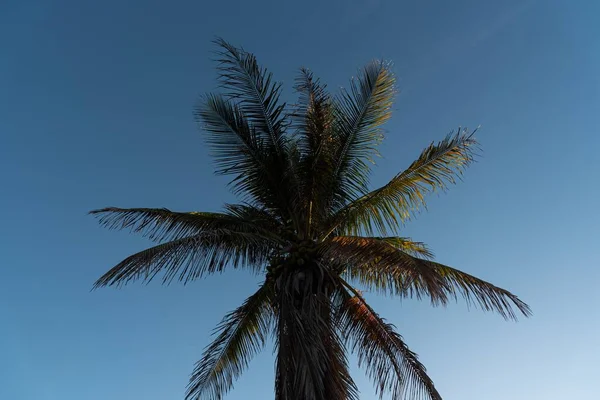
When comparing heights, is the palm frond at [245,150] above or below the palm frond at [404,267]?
above

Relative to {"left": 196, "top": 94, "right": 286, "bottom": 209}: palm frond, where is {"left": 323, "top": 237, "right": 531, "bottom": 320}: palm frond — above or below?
below

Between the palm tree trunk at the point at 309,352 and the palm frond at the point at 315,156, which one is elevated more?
the palm frond at the point at 315,156

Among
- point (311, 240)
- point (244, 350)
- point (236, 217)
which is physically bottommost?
point (244, 350)

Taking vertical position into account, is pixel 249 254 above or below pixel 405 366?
above

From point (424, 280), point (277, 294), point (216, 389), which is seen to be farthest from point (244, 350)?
point (424, 280)

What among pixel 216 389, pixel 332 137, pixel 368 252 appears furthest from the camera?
pixel 332 137

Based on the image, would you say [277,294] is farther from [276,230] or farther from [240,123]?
[240,123]

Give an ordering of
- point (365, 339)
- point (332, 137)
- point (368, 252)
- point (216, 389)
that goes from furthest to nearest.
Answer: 1. point (332, 137)
2. point (216, 389)
3. point (365, 339)
4. point (368, 252)

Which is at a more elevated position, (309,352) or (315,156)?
(315,156)

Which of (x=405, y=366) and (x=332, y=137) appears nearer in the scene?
(x=405, y=366)

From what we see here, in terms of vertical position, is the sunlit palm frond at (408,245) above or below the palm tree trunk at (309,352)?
above

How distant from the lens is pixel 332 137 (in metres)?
11.8

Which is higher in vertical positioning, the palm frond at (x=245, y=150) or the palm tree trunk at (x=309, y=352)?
the palm frond at (x=245, y=150)

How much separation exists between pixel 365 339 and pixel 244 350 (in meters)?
2.55
